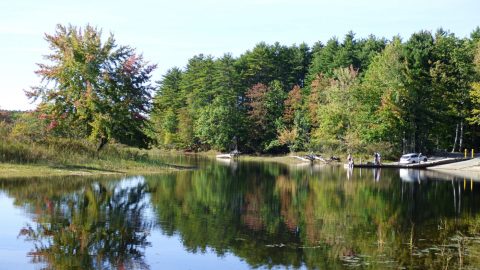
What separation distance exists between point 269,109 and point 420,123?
28.3m

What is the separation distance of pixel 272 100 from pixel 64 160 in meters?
57.3

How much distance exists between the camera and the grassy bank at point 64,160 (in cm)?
3205

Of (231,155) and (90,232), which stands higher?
(231,155)

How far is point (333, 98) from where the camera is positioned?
241ft

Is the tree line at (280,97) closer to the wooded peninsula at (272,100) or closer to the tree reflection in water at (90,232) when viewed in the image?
the wooded peninsula at (272,100)

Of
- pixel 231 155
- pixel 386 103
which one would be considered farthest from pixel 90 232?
pixel 231 155

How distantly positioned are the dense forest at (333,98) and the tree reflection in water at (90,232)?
2667 cm

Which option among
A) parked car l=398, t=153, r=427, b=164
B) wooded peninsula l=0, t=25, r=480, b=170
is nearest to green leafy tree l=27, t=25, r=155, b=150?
wooded peninsula l=0, t=25, r=480, b=170

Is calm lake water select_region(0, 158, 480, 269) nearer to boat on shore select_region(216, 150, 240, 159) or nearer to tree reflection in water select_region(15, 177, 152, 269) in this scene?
tree reflection in water select_region(15, 177, 152, 269)

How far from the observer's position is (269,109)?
90.5 m

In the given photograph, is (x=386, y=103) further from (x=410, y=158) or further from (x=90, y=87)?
(x=90, y=87)

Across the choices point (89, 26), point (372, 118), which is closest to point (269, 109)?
point (372, 118)

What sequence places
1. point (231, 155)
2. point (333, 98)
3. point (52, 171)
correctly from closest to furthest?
point (52, 171) < point (333, 98) < point (231, 155)

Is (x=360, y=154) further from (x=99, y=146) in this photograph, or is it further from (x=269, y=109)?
(x=99, y=146)
